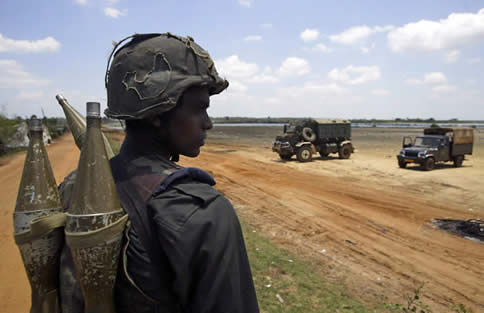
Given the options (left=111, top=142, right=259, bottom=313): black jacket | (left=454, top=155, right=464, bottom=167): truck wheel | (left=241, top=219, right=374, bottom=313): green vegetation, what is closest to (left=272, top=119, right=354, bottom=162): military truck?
(left=454, top=155, right=464, bottom=167): truck wheel

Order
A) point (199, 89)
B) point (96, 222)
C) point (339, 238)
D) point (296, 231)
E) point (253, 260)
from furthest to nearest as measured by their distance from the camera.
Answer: point (296, 231) < point (339, 238) < point (253, 260) < point (199, 89) < point (96, 222)

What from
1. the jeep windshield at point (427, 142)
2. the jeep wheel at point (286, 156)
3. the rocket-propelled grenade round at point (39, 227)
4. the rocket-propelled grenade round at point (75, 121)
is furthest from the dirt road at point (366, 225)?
the jeep wheel at point (286, 156)

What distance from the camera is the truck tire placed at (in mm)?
20609

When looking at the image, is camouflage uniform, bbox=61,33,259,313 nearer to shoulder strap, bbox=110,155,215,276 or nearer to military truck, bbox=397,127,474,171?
shoulder strap, bbox=110,155,215,276

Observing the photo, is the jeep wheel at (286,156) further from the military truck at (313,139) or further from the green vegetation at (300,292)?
the green vegetation at (300,292)

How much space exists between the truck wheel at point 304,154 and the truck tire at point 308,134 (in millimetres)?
964

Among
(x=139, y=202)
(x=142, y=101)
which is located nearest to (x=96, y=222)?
(x=139, y=202)

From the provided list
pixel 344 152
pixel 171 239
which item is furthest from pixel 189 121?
pixel 344 152

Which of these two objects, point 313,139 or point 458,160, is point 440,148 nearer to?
point 458,160

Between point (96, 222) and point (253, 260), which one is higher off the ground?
point (96, 222)

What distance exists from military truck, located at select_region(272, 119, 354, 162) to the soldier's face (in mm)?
18595

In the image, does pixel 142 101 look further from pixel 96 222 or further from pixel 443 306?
pixel 443 306

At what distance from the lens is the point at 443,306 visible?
177 inches

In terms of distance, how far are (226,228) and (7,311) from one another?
493cm
